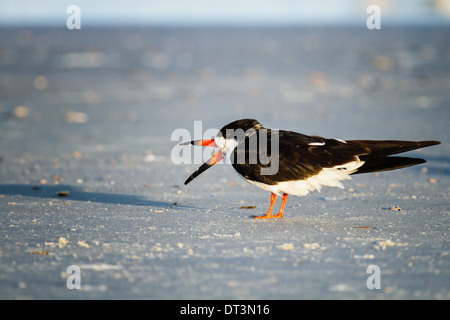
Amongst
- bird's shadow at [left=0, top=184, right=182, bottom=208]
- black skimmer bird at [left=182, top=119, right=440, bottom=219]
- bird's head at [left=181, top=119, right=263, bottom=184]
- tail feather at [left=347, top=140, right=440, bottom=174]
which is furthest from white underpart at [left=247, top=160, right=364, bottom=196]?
bird's shadow at [left=0, top=184, right=182, bottom=208]

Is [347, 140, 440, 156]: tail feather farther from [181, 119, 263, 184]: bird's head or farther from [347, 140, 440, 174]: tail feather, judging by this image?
[181, 119, 263, 184]: bird's head

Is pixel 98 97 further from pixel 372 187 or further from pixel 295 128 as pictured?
pixel 372 187

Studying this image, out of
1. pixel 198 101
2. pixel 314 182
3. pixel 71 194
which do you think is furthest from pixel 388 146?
pixel 198 101

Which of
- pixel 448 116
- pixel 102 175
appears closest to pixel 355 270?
pixel 102 175

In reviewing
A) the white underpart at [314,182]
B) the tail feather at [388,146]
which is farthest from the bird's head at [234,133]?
the tail feather at [388,146]

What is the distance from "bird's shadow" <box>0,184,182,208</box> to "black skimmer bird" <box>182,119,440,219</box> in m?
1.23

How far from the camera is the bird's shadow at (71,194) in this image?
6.64m

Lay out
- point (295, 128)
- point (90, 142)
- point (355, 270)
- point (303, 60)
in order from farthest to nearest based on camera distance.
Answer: point (303, 60) < point (295, 128) < point (90, 142) < point (355, 270)

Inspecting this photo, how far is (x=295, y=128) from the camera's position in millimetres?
11195

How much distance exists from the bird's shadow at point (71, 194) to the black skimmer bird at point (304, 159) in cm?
123

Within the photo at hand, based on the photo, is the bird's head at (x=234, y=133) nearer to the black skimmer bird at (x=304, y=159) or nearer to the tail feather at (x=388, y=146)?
the black skimmer bird at (x=304, y=159)

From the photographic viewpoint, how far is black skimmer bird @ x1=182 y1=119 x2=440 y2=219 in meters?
5.52

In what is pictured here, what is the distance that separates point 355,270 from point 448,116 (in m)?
8.88

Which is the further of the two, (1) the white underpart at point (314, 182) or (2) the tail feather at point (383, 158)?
(1) the white underpart at point (314, 182)
